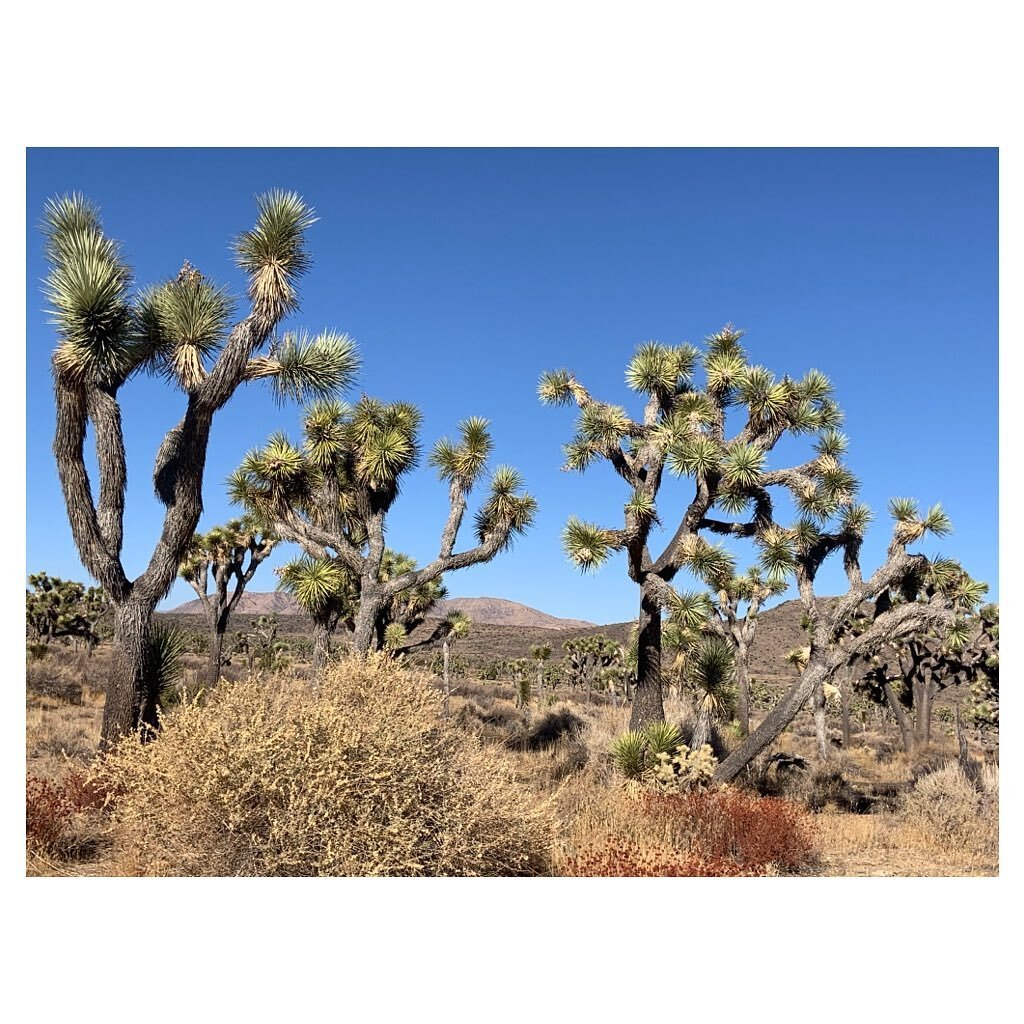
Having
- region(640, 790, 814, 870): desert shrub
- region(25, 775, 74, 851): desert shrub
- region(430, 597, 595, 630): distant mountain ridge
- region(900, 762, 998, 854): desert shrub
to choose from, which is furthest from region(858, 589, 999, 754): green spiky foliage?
region(430, 597, 595, 630): distant mountain ridge

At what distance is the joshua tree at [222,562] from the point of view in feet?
67.5

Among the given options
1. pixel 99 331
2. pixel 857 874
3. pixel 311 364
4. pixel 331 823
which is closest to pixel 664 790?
pixel 857 874

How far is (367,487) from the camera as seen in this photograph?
1256 centimetres

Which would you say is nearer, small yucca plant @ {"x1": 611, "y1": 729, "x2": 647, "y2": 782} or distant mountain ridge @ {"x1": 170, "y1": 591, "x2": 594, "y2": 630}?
small yucca plant @ {"x1": 611, "y1": 729, "x2": 647, "y2": 782}

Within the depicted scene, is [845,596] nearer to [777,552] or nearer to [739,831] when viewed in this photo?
[777,552]

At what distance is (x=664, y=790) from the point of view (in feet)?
30.5

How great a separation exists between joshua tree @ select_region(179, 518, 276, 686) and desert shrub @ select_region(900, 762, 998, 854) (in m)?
15.4

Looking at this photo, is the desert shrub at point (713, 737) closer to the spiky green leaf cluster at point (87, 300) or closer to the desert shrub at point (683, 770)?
the desert shrub at point (683, 770)

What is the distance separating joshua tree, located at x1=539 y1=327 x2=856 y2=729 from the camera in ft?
34.4

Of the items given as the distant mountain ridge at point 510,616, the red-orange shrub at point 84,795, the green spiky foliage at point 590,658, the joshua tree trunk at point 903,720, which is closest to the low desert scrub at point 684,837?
the red-orange shrub at point 84,795

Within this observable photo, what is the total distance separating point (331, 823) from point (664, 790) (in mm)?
4970

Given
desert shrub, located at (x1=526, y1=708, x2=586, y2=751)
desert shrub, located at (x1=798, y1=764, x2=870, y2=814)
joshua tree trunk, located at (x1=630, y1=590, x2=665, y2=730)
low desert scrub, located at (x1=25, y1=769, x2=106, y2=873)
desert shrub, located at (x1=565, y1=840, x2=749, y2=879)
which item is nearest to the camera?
desert shrub, located at (x1=565, y1=840, x2=749, y2=879)

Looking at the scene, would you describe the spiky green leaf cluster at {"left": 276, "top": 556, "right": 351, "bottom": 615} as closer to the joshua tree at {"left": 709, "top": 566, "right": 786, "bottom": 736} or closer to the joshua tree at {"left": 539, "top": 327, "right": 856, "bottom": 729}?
the joshua tree at {"left": 539, "top": 327, "right": 856, "bottom": 729}

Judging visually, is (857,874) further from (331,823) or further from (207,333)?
(207,333)
